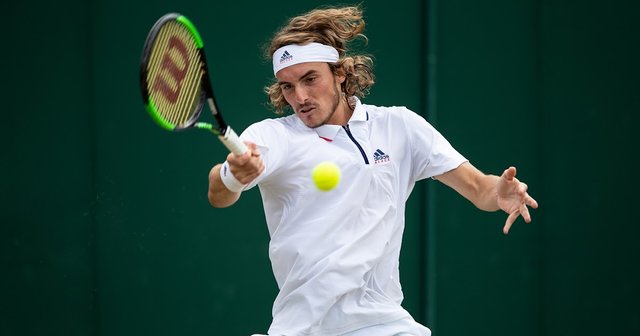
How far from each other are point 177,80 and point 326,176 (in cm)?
59

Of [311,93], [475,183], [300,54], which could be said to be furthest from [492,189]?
[300,54]

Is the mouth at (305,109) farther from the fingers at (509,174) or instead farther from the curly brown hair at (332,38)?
the fingers at (509,174)

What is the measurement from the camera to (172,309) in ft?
17.1

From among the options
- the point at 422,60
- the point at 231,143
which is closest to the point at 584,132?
the point at 422,60

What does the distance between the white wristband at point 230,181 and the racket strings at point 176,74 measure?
0.20 metres

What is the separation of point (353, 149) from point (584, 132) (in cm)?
286

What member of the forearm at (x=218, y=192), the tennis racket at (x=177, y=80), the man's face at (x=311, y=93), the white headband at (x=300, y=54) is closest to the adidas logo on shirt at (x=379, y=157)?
the man's face at (x=311, y=93)

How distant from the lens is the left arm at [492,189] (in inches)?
143

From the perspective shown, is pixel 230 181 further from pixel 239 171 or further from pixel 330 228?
pixel 330 228

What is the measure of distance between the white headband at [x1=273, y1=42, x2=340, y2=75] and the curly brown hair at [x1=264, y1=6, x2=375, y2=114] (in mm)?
27

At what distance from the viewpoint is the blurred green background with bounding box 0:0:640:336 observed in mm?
4965

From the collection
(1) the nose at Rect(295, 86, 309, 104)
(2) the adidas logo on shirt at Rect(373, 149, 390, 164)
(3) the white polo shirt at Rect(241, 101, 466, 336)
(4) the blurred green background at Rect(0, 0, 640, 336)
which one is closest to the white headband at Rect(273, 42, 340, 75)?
(1) the nose at Rect(295, 86, 309, 104)

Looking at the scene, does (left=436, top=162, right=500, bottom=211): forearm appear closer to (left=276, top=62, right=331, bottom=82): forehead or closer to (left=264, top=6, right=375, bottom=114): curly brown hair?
(left=264, top=6, right=375, bottom=114): curly brown hair

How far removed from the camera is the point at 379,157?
12.1 ft
